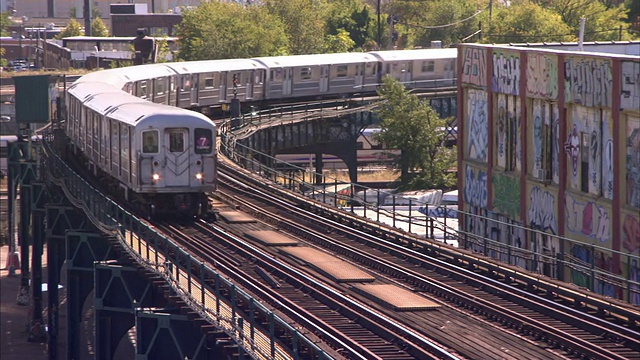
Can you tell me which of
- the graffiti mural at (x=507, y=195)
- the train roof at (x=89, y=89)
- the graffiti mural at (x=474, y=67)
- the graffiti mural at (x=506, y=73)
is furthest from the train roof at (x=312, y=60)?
the graffiti mural at (x=507, y=195)

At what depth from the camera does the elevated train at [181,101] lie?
30.6 metres

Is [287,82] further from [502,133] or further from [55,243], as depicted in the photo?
[502,133]

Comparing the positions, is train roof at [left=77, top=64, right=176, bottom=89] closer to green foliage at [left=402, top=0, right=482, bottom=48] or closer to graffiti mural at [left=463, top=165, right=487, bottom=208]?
graffiti mural at [left=463, top=165, right=487, bottom=208]

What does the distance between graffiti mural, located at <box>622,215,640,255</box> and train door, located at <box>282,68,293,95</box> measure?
38.3 meters

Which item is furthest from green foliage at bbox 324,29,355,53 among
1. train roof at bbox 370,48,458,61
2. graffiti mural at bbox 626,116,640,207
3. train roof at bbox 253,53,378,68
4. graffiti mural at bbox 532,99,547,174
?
graffiti mural at bbox 626,116,640,207

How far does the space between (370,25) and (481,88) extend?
75.1 metres

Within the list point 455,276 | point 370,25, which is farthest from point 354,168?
point 370,25

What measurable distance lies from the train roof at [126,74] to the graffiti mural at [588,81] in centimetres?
2104

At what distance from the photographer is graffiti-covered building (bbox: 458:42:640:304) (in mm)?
26516

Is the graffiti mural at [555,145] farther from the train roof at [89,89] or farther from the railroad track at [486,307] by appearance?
the train roof at [89,89]

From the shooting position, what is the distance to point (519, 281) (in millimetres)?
23312

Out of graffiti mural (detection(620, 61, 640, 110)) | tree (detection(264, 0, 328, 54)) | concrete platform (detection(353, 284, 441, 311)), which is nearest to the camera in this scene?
concrete platform (detection(353, 284, 441, 311))

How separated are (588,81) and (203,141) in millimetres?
9497

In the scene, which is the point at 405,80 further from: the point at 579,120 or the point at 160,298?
the point at 160,298
